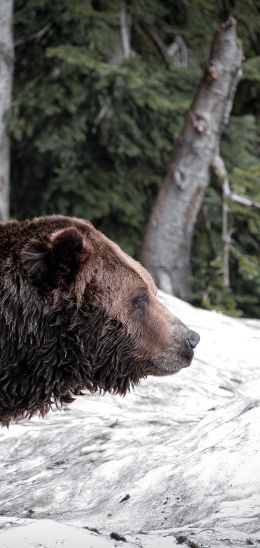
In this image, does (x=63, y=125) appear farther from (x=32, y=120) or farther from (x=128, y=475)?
(x=128, y=475)

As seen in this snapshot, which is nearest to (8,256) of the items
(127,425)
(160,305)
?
(160,305)

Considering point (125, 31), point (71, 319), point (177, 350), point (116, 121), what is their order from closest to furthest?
1. point (71, 319)
2. point (177, 350)
3. point (116, 121)
4. point (125, 31)

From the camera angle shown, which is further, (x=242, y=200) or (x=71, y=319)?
(x=242, y=200)

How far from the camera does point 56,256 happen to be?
12.5 ft

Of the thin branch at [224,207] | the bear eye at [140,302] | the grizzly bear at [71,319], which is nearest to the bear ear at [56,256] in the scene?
the grizzly bear at [71,319]

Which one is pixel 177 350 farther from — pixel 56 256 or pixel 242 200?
pixel 242 200

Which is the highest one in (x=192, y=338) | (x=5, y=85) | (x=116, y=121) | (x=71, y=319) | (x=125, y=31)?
(x=125, y=31)

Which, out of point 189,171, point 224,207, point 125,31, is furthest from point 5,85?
point 224,207

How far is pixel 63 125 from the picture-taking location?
11617 millimetres

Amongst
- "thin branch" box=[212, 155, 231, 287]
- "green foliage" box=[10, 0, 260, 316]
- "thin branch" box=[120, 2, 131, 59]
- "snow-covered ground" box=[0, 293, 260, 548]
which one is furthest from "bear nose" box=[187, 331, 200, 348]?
"thin branch" box=[120, 2, 131, 59]

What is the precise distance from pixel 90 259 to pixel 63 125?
25.9ft

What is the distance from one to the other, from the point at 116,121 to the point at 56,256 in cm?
848

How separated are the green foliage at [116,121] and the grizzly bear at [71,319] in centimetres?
660

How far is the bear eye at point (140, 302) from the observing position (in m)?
4.19
